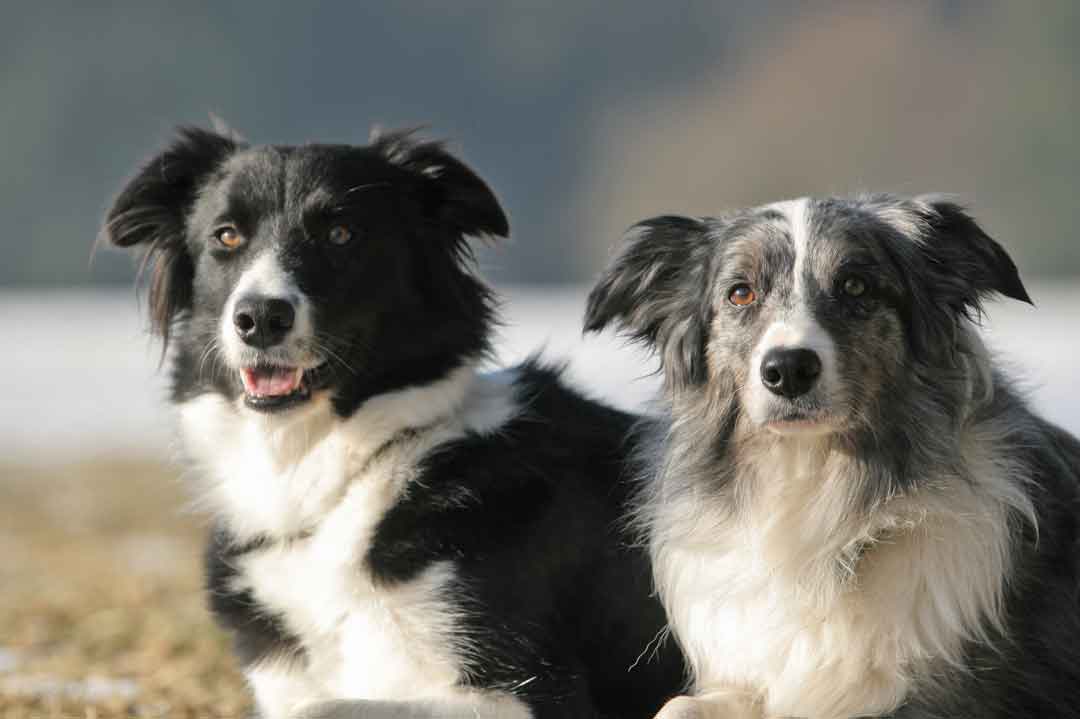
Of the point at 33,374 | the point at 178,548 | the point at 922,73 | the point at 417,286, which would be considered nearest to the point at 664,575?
the point at 417,286

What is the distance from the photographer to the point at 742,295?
4156 mm

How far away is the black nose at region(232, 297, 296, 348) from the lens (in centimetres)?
427

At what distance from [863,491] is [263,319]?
Result: 1.75 meters

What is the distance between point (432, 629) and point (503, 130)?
3181 cm

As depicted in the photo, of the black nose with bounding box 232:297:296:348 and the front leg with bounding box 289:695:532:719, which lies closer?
the front leg with bounding box 289:695:532:719

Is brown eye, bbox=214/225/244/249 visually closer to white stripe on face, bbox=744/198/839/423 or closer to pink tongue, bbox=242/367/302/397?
pink tongue, bbox=242/367/302/397

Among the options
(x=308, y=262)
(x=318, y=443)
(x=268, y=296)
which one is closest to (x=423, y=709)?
(x=318, y=443)

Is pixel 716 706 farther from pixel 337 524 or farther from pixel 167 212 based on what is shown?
pixel 167 212

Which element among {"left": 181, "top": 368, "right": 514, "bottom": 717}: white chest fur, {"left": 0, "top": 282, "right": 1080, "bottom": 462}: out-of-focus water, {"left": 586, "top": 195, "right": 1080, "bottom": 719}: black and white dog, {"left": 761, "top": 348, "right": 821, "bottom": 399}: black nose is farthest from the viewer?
{"left": 0, "top": 282, "right": 1080, "bottom": 462}: out-of-focus water

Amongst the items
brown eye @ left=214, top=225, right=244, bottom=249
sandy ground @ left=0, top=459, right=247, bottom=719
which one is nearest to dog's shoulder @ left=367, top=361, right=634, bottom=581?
brown eye @ left=214, top=225, right=244, bottom=249

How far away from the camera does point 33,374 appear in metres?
20.6

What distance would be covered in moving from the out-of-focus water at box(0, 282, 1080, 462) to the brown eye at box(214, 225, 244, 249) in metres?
6.19

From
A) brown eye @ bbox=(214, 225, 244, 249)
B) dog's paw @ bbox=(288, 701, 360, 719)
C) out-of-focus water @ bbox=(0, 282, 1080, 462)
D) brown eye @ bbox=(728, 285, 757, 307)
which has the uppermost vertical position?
brown eye @ bbox=(728, 285, 757, 307)

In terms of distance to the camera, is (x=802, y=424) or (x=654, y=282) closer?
(x=802, y=424)
